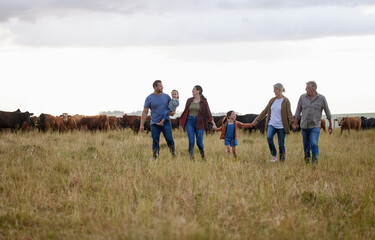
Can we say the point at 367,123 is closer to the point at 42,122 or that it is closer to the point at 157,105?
the point at 42,122

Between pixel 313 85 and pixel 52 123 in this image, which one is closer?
pixel 313 85

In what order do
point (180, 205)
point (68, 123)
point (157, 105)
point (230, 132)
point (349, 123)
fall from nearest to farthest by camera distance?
point (180, 205) < point (157, 105) < point (230, 132) < point (68, 123) < point (349, 123)

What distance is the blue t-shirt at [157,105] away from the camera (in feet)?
30.5

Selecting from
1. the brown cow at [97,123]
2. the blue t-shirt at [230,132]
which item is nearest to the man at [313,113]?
the blue t-shirt at [230,132]

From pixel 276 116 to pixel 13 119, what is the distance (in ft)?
70.4

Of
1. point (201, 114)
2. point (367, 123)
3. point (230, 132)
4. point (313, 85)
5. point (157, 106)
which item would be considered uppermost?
point (313, 85)

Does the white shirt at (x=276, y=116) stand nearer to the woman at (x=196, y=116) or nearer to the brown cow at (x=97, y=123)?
the woman at (x=196, y=116)

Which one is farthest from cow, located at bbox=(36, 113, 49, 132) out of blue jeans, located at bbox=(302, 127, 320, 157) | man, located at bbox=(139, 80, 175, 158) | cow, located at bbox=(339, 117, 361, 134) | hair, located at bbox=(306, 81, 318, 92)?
cow, located at bbox=(339, 117, 361, 134)

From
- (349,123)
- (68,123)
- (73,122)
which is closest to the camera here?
(68,123)

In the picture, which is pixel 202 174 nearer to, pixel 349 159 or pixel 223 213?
pixel 223 213

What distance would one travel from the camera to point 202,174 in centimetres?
717

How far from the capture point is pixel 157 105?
9289 mm

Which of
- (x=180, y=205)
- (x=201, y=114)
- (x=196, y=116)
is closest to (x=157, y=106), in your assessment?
(x=196, y=116)

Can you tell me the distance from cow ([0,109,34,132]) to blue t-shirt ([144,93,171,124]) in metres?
18.3
